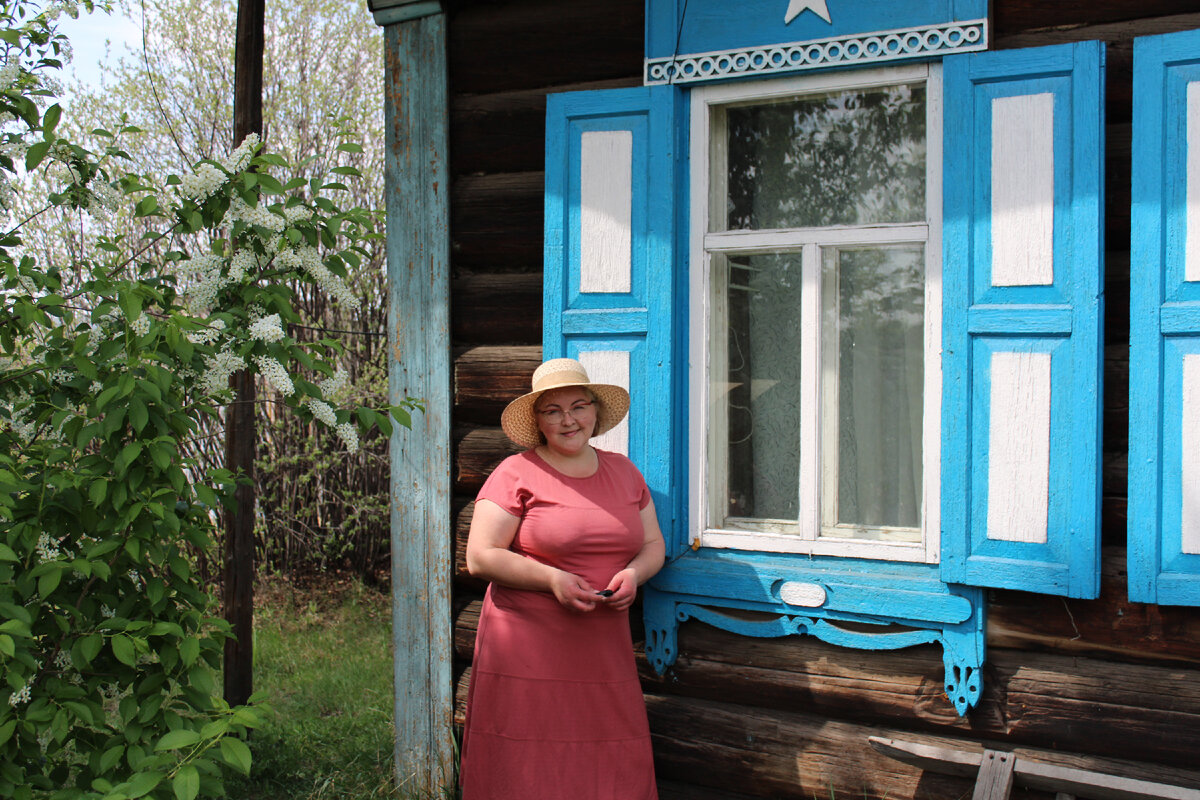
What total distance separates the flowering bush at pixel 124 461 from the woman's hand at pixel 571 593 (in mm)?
626

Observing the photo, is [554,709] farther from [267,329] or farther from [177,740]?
[267,329]

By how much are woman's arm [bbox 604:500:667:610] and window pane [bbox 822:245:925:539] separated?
0.58 meters

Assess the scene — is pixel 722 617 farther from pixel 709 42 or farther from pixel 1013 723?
pixel 709 42

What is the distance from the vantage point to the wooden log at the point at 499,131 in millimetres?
3648

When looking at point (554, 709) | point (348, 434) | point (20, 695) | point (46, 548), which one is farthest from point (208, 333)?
point (554, 709)

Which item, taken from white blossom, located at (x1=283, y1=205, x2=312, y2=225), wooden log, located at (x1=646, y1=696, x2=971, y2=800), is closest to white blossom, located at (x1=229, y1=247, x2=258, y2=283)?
white blossom, located at (x1=283, y1=205, x2=312, y2=225)

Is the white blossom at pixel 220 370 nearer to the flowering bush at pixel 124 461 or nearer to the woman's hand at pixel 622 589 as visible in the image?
the flowering bush at pixel 124 461

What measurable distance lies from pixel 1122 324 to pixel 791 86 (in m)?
1.25

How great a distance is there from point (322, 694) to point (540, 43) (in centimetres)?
373

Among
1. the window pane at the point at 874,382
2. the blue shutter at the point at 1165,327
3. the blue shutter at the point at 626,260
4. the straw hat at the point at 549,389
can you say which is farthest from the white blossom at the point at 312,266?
the blue shutter at the point at 1165,327

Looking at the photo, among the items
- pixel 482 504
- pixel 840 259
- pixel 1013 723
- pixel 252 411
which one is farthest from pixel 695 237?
pixel 252 411

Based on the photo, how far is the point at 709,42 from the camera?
3.29 metres

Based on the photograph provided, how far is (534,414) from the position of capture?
312 cm

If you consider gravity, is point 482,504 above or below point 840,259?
below
